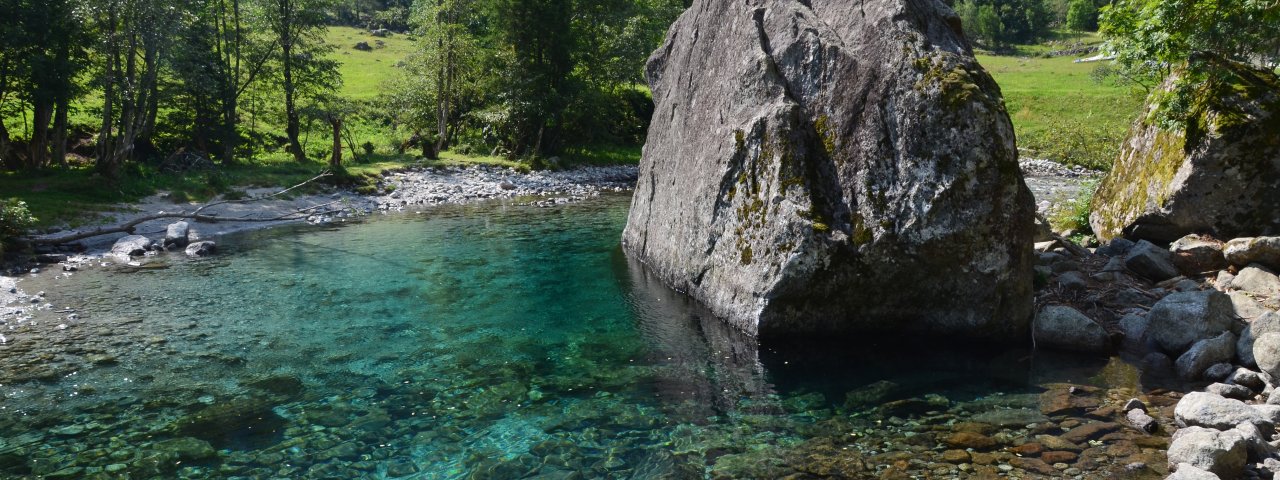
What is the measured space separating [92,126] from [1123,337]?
44351 mm

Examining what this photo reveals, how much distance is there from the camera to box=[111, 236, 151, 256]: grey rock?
21531mm

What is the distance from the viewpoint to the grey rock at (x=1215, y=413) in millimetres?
7492

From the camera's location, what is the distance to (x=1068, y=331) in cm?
1107

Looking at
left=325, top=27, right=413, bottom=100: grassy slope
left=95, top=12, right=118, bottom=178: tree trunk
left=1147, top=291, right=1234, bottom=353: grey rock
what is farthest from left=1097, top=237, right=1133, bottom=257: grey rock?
left=325, top=27, right=413, bottom=100: grassy slope

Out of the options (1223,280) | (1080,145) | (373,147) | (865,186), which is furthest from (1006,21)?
(865,186)

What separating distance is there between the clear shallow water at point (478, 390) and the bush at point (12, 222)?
5.62 m

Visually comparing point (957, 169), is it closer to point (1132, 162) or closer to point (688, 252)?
point (688, 252)

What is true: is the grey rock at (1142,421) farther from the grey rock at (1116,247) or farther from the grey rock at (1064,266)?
the grey rock at (1116,247)

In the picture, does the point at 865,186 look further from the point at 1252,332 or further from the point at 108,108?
the point at 108,108

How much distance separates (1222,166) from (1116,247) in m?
2.37

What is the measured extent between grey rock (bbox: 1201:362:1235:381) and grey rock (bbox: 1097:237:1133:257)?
5871 millimetres

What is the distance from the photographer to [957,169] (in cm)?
1071

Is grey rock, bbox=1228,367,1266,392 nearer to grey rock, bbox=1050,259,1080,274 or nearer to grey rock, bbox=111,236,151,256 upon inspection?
grey rock, bbox=1050,259,1080,274

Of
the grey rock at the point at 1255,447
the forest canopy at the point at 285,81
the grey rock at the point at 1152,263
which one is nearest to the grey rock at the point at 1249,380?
the grey rock at the point at 1255,447
